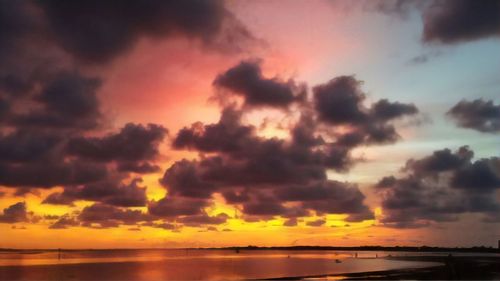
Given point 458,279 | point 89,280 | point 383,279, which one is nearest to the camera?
point 458,279

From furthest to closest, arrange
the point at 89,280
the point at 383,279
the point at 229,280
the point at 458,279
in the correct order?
the point at 89,280, the point at 229,280, the point at 383,279, the point at 458,279

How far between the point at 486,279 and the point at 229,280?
43878 millimetres

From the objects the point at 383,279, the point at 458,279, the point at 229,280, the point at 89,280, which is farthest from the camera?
the point at 89,280

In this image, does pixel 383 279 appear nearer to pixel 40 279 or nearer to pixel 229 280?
pixel 229 280

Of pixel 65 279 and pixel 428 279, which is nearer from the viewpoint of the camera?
pixel 428 279

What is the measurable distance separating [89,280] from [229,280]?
28.8 m

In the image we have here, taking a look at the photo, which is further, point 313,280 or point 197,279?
point 197,279

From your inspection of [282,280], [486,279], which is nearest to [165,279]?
[282,280]

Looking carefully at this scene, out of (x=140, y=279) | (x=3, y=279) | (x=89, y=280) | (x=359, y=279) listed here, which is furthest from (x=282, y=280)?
(x=3, y=279)

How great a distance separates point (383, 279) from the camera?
8331cm

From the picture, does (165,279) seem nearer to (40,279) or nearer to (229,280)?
(229,280)

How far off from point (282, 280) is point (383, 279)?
17.6m

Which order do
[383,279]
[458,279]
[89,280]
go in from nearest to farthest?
1. [458,279]
2. [383,279]
3. [89,280]

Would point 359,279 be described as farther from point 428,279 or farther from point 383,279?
point 428,279
